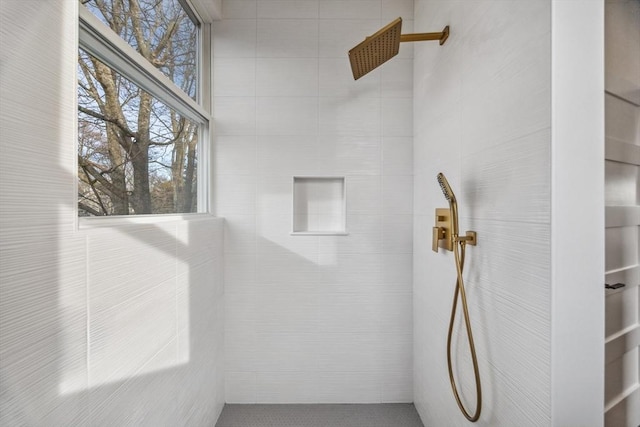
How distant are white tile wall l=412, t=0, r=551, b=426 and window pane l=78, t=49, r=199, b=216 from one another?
1249 mm

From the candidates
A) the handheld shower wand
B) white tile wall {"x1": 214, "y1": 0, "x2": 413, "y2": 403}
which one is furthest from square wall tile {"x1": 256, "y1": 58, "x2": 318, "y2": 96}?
the handheld shower wand

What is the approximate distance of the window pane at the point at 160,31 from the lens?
1091 millimetres

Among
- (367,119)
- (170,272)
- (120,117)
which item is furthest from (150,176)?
(367,119)

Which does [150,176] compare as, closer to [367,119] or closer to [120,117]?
[120,117]

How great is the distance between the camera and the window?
3.19ft

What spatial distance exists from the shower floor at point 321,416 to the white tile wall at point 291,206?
50mm

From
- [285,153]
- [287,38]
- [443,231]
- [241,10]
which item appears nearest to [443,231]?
[443,231]

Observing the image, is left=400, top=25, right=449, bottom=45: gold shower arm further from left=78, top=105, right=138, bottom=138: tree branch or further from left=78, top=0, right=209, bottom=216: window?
left=78, top=105, right=138, bottom=138: tree branch

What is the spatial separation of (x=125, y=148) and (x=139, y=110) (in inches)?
7.3

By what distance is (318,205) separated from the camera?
1.99 metres

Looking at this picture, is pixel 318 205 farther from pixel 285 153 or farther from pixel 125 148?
pixel 125 148

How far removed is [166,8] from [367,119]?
114 cm

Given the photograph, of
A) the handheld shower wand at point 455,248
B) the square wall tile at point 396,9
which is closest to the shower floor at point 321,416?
the handheld shower wand at point 455,248

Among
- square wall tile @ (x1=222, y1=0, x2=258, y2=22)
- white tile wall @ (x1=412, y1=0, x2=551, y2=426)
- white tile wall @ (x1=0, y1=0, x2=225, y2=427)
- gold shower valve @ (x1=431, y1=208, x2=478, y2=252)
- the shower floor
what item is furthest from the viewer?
square wall tile @ (x1=222, y1=0, x2=258, y2=22)
